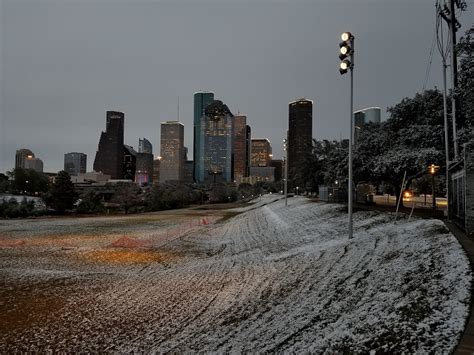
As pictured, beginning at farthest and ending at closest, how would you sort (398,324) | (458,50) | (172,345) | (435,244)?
(458,50) → (435,244) → (172,345) → (398,324)

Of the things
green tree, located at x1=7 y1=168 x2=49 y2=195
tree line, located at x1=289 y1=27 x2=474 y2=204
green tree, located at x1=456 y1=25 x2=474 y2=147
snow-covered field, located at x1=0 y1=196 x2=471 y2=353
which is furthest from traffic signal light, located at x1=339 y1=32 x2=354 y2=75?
green tree, located at x1=7 y1=168 x2=49 y2=195

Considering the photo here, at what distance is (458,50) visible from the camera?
11930 mm

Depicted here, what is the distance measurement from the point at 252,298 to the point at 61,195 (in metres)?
49.1

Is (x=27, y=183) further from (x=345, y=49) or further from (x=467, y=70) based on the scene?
(x=467, y=70)

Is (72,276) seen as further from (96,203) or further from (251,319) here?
(96,203)

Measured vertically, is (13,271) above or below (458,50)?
below

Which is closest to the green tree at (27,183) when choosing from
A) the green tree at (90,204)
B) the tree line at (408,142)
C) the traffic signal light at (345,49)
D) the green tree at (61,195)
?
the green tree at (90,204)

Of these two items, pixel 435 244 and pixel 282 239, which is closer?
pixel 435 244

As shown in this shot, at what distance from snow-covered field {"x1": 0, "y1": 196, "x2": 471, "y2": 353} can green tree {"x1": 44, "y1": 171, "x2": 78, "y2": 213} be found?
36134mm

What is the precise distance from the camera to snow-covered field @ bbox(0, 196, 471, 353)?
19.4ft

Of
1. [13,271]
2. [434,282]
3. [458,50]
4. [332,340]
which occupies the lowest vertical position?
[13,271]

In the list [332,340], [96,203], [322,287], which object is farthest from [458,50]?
[96,203]

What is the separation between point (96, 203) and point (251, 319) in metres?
51.3

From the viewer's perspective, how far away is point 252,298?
8930mm
